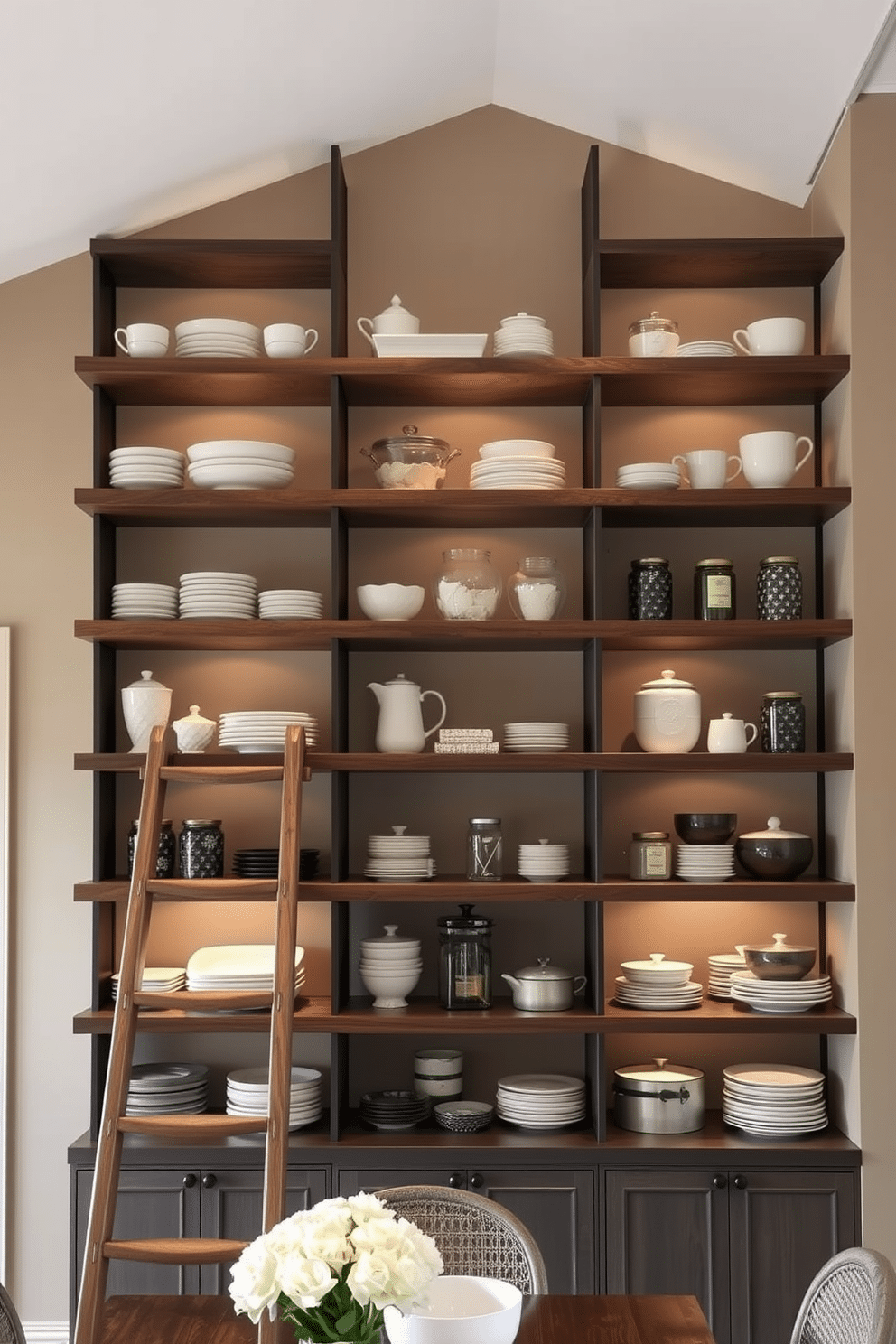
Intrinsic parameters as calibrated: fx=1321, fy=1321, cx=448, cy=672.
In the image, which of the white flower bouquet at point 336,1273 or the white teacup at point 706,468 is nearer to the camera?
the white flower bouquet at point 336,1273

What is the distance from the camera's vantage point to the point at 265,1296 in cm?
152

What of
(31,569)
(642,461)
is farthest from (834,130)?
(31,569)

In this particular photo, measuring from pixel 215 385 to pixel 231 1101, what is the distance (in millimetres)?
1851

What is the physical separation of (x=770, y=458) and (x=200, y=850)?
1.76 metres

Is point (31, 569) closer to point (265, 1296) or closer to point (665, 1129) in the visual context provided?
point (665, 1129)

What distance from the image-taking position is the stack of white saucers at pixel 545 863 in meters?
3.33

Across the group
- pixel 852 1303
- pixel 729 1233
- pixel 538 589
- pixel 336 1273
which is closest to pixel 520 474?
pixel 538 589

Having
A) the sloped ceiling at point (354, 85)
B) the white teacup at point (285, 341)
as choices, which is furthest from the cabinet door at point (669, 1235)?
the sloped ceiling at point (354, 85)

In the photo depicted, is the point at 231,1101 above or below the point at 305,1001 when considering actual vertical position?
below

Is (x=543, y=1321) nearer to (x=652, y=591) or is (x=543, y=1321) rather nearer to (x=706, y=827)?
(x=706, y=827)

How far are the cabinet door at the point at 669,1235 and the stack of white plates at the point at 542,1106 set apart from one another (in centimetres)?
20

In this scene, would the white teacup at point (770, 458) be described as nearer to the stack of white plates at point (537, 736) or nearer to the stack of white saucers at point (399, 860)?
the stack of white plates at point (537, 736)

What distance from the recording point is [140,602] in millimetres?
3381

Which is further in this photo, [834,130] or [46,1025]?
[46,1025]
